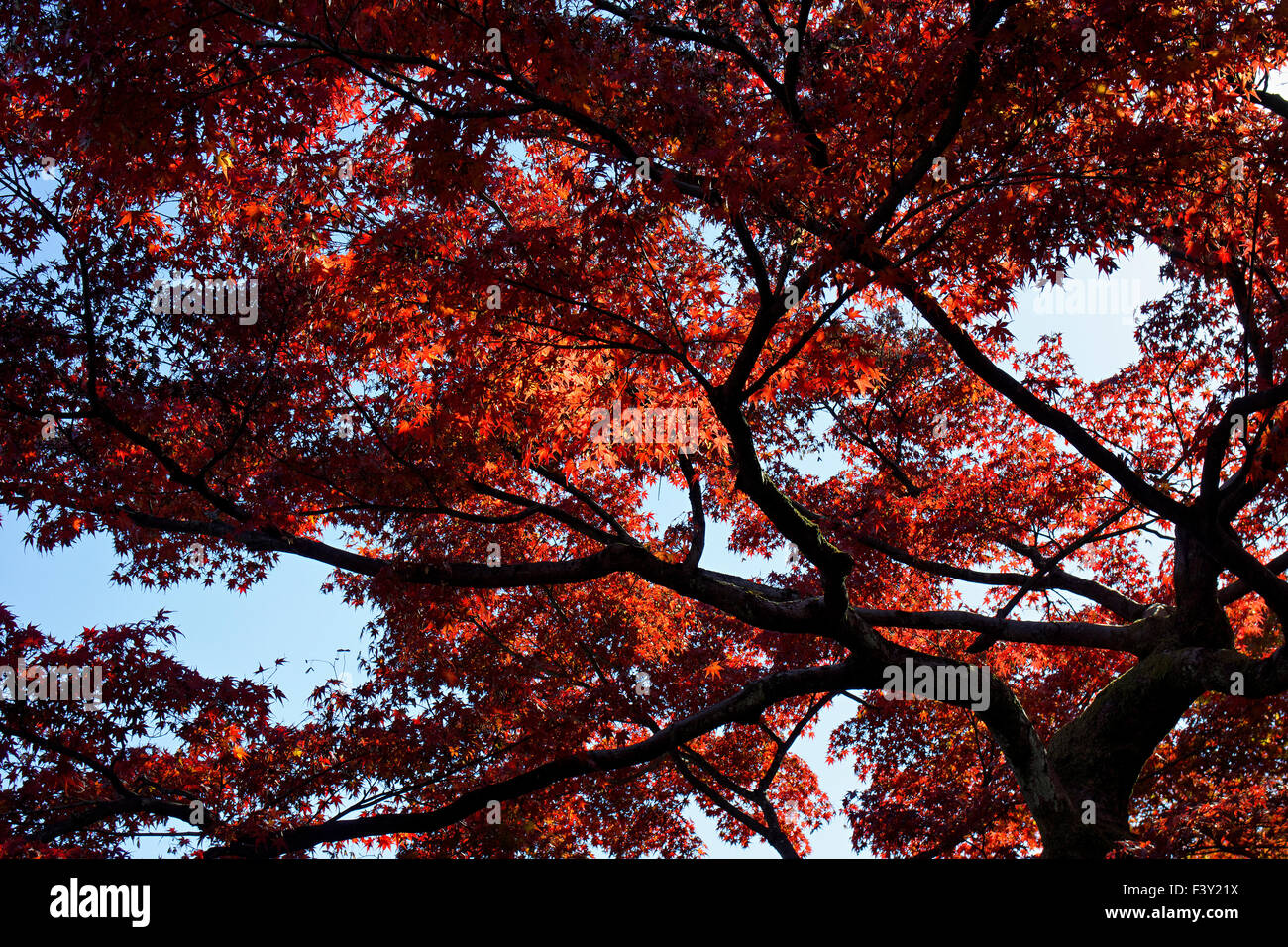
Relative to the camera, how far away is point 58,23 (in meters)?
5.69

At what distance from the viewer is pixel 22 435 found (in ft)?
24.7

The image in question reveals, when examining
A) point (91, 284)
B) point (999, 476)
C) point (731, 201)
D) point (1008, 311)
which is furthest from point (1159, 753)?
point (91, 284)

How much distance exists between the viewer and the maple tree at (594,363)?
18.3 feet

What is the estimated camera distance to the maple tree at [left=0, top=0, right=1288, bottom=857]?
5.59 meters

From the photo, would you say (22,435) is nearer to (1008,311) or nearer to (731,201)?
(731,201)

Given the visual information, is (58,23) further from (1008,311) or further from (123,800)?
→ (1008,311)

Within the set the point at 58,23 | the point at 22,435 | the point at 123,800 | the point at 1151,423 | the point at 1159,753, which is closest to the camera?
the point at 58,23

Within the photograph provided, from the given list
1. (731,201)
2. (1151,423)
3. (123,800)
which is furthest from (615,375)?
(1151,423)

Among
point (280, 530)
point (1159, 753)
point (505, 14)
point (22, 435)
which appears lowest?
point (1159, 753)

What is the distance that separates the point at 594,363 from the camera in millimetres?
8250

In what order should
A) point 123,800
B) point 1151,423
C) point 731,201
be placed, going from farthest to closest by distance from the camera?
point 1151,423, point 123,800, point 731,201

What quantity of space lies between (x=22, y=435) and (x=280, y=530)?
Result: 2.24m
